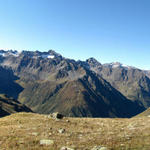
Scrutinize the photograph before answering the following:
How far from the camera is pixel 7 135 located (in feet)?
81.5

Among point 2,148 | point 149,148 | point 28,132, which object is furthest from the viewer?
point 28,132

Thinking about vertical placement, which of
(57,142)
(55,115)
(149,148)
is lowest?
(55,115)

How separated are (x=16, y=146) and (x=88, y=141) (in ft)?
27.6

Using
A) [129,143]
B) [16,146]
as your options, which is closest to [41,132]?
[16,146]

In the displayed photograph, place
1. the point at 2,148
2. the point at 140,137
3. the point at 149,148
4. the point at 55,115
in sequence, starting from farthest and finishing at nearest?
1. the point at 55,115
2. the point at 140,137
3. the point at 2,148
4. the point at 149,148

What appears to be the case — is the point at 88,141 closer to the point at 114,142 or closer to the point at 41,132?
the point at 114,142

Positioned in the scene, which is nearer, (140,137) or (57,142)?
(57,142)

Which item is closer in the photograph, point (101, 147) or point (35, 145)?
point (101, 147)

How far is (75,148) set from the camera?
62.8 ft

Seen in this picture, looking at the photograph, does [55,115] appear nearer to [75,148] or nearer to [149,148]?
[75,148]

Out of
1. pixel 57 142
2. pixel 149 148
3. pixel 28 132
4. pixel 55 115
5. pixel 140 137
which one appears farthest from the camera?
pixel 55 115

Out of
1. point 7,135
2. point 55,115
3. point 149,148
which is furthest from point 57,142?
point 55,115

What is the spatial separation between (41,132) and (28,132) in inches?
75.4

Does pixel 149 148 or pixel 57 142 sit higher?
pixel 149 148
